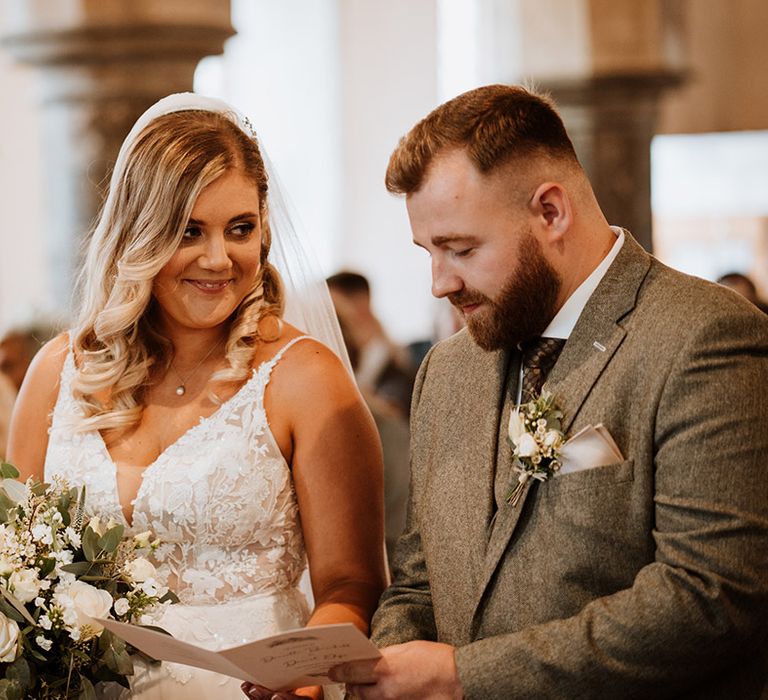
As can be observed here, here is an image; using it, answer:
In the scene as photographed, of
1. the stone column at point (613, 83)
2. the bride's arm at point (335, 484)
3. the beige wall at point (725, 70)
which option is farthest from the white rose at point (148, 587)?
the beige wall at point (725, 70)

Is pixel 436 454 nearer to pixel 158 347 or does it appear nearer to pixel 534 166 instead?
pixel 534 166

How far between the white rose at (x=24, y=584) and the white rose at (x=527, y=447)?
99 centimetres

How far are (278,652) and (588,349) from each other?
80cm

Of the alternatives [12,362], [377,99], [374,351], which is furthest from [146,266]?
[377,99]

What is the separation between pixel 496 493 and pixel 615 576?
11.8 inches

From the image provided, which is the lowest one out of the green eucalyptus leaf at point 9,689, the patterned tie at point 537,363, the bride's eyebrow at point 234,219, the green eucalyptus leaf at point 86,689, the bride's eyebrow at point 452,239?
the green eucalyptus leaf at point 86,689

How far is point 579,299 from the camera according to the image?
7.86 ft

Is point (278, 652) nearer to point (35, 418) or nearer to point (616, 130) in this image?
point (35, 418)

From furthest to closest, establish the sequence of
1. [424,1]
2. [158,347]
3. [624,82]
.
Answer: [424,1], [624,82], [158,347]

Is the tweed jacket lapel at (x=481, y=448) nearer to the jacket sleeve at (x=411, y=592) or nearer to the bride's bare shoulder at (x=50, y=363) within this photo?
the jacket sleeve at (x=411, y=592)

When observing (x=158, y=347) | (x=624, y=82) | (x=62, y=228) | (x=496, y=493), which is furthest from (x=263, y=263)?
(x=624, y=82)

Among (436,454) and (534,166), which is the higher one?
(534,166)

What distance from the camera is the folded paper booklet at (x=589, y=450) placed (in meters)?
2.22

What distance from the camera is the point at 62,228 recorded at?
23.2 feet
